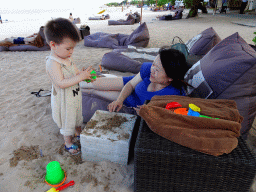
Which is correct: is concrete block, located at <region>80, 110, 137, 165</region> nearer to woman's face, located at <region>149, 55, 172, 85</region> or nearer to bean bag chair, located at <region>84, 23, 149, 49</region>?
woman's face, located at <region>149, 55, 172, 85</region>

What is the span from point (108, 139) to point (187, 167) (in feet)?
2.19

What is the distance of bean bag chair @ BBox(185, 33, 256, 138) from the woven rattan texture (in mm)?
538

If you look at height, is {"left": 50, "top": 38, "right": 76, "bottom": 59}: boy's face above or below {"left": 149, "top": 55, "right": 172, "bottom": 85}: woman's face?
above

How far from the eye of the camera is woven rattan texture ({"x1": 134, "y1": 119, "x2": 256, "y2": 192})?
1048 mm

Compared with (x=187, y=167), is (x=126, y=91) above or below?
above

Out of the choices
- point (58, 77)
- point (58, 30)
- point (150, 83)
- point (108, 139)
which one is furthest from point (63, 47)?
point (150, 83)

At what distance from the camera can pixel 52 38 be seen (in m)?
1.37

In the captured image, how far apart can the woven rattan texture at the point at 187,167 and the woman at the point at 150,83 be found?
2.08 ft

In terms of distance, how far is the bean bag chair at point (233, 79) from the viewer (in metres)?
1.53

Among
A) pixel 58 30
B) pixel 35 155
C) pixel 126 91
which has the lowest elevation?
pixel 35 155

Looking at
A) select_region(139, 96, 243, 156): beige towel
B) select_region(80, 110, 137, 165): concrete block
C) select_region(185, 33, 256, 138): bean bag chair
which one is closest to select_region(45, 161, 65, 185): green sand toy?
select_region(80, 110, 137, 165): concrete block

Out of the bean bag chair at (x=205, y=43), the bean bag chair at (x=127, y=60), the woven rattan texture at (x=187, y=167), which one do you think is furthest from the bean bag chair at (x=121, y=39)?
the woven rattan texture at (x=187, y=167)

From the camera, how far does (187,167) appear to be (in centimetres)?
112

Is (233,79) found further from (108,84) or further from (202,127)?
(108,84)
